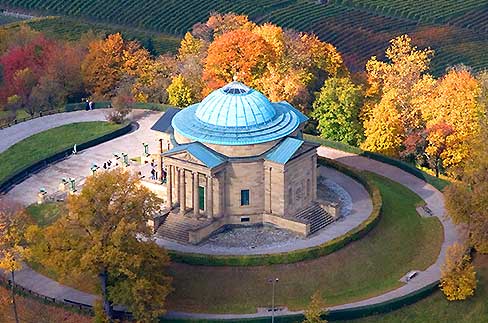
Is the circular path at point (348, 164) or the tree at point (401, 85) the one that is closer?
the circular path at point (348, 164)

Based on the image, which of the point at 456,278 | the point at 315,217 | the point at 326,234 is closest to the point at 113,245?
the point at 326,234

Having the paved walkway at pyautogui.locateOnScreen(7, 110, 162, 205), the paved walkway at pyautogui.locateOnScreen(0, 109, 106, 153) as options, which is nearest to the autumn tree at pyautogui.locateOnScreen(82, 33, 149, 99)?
the paved walkway at pyautogui.locateOnScreen(0, 109, 106, 153)

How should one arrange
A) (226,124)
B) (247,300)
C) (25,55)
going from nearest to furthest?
(247,300) → (226,124) → (25,55)

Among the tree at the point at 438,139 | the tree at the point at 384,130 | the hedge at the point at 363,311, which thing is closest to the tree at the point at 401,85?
the tree at the point at 384,130

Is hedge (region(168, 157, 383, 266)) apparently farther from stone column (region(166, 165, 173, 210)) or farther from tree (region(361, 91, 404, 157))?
tree (region(361, 91, 404, 157))

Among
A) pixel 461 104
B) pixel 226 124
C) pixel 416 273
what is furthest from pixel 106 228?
pixel 461 104

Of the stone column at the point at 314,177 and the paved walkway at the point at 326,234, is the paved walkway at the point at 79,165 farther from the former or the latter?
the stone column at the point at 314,177

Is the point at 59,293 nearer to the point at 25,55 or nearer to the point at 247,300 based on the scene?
the point at 247,300
